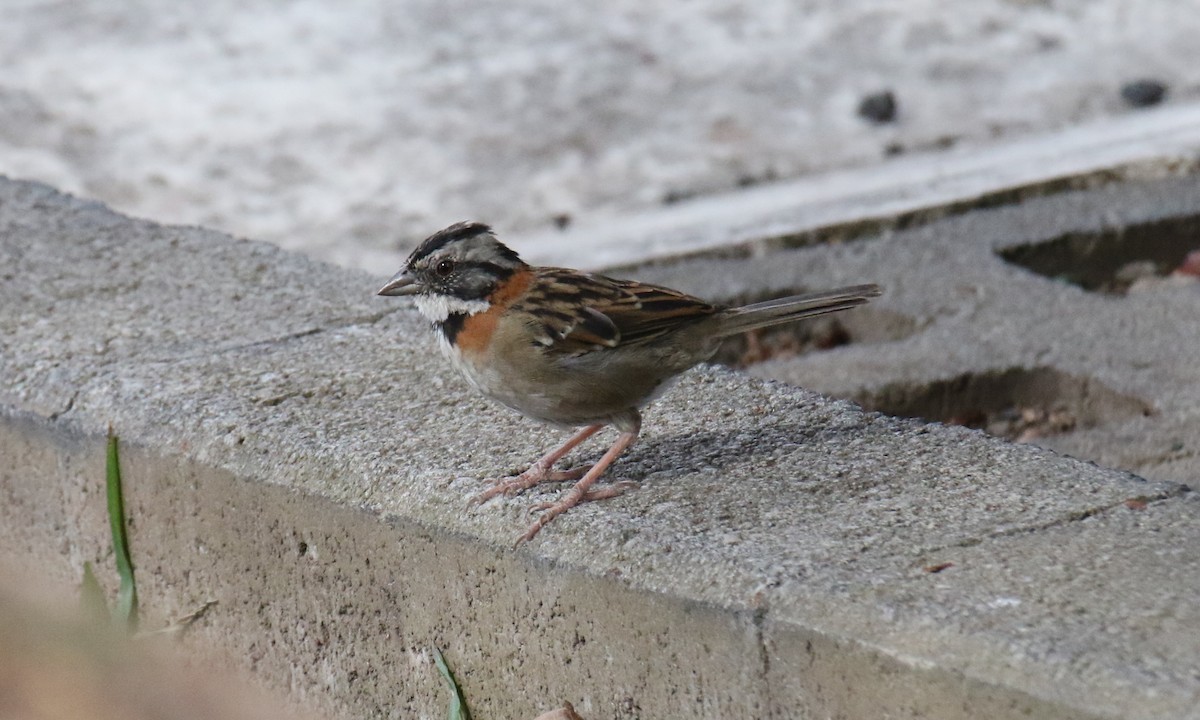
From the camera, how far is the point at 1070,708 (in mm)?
2406

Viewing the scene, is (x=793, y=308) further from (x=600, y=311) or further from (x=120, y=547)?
(x=120, y=547)

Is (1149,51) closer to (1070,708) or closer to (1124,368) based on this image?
(1124,368)

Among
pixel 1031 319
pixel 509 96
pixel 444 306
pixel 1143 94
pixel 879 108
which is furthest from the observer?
pixel 509 96

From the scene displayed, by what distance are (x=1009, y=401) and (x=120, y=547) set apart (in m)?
2.52

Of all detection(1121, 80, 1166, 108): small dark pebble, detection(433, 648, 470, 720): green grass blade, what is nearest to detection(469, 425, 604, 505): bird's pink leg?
detection(433, 648, 470, 720): green grass blade

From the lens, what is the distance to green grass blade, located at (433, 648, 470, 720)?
129 inches

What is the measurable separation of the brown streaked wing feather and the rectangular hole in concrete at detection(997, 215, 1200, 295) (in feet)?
8.64

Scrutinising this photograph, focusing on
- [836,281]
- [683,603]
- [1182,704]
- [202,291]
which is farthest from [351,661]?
[836,281]

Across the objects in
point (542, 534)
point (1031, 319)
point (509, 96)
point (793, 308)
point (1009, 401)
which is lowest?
point (1009, 401)

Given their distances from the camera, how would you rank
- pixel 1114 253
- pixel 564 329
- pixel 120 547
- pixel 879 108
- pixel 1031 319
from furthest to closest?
pixel 879 108 → pixel 1114 253 → pixel 1031 319 → pixel 120 547 → pixel 564 329

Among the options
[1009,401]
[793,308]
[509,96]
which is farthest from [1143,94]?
[793,308]

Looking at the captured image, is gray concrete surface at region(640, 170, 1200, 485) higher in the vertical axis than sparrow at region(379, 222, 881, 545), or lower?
lower

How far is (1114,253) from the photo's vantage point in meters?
5.96

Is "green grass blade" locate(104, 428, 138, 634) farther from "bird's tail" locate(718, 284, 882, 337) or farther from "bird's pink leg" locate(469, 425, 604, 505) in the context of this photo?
"bird's tail" locate(718, 284, 882, 337)
